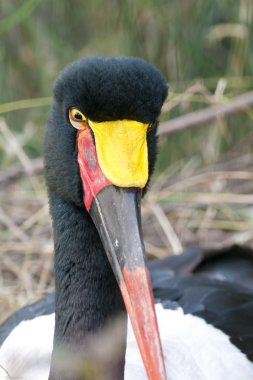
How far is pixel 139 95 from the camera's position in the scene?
80.7 inches

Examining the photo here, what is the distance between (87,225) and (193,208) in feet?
5.41

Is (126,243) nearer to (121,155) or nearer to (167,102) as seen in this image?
(121,155)

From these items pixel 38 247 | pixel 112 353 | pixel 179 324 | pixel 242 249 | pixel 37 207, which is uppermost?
pixel 37 207

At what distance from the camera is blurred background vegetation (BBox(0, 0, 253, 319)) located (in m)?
3.68

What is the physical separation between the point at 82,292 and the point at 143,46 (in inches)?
92.3

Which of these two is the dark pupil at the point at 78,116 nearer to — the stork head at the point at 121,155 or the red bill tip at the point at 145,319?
the stork head at the point at 121,155

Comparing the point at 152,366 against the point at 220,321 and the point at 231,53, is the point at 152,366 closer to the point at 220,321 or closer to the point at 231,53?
the point at 220,321

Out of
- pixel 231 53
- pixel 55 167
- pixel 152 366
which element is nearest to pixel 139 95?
pixel 55 167

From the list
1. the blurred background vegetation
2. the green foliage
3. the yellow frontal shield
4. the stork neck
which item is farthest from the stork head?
the green foliage

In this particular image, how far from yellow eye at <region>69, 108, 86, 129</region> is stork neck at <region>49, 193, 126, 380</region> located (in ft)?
0.75

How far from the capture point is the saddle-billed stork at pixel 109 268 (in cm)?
204

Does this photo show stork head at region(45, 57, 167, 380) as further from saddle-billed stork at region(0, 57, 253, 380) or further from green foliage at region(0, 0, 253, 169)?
green foliage at region(0, 0, 253, 169)

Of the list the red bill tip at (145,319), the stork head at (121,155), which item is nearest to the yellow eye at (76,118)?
the stork head at (121,155)

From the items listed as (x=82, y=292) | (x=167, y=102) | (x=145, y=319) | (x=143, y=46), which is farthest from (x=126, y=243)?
(x=143, y=46)
